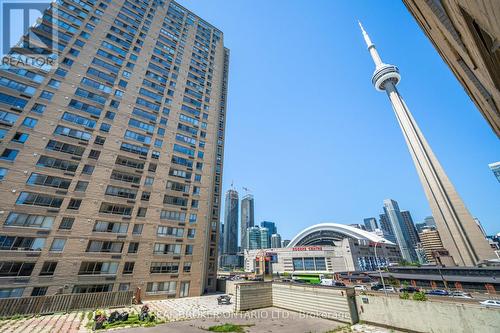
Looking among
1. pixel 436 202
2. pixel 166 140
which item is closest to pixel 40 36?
pixel 166 140

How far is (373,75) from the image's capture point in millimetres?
101562

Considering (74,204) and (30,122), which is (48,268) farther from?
(30,122)

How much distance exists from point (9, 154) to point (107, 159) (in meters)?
10.6

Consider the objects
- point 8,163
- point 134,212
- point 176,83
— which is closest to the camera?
point 8,163

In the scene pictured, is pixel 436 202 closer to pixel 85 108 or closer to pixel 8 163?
pixel 85 108

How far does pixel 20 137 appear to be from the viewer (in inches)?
1079

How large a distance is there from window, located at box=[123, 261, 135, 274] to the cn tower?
9009cm

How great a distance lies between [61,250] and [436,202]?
341 ft

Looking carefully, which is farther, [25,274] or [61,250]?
[61,250]

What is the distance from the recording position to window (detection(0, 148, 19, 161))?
25.9 m

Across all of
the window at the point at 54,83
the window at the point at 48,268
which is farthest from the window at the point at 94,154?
the window at the point at 48,268

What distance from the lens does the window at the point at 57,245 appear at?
25.9 meters

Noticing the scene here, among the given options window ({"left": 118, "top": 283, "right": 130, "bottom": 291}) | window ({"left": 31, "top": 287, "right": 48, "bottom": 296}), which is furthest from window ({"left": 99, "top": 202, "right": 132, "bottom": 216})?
window ({"left": 31, "top": 287, "right": 48, "bottom": 296})

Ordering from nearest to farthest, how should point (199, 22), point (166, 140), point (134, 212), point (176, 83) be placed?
point (134, 212), point (166, 140), point (176, 83), point (199, 22)
